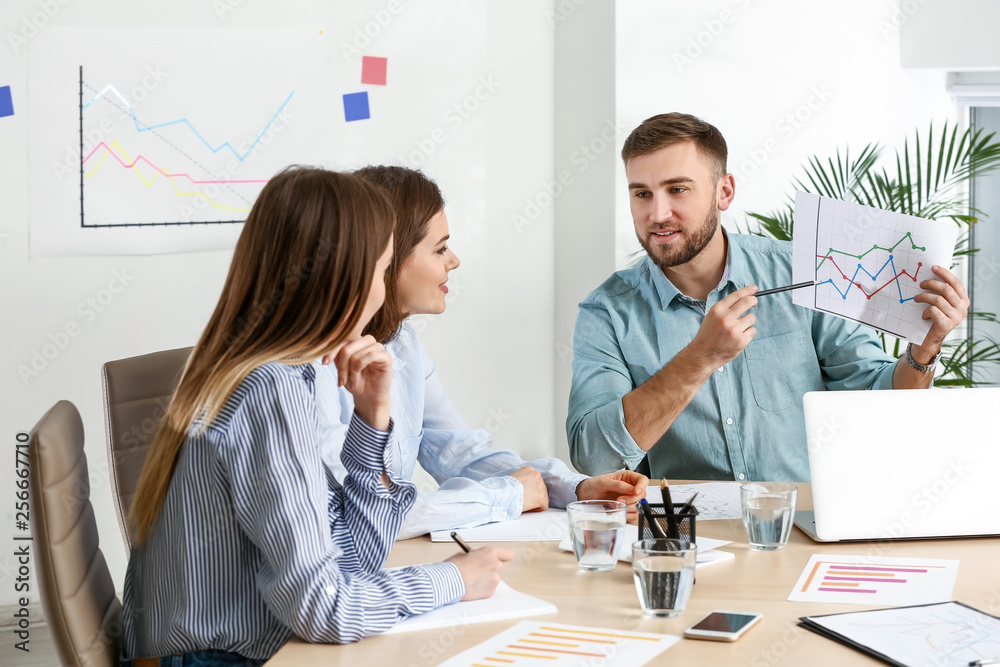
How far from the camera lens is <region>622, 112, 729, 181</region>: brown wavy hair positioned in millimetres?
1970

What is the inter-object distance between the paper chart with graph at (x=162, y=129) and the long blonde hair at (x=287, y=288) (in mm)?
1815

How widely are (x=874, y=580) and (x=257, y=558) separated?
0.72 meters

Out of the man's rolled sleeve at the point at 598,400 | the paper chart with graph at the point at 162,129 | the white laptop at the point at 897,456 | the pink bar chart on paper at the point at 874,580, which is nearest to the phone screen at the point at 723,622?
the pink bar chart on paper at the point at 874,580

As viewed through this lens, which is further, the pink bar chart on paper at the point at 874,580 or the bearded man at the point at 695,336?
the bearded man at the point at 695,336

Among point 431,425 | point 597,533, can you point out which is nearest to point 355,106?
point 431,425

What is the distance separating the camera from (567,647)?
87 centimetres

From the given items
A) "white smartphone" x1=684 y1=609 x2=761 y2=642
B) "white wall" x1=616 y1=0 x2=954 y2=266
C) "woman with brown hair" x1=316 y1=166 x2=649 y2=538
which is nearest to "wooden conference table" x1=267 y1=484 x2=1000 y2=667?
"white smartphone" x1=684 y1=609 x2=761 y2=642

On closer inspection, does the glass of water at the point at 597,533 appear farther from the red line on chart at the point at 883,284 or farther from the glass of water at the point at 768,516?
the red line on chart at the point at 883,284

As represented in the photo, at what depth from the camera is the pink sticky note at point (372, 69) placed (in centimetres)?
282

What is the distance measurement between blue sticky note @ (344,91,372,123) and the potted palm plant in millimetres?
1234

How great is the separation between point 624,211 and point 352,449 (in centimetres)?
179

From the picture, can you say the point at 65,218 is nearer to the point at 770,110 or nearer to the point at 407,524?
the point at 407,524

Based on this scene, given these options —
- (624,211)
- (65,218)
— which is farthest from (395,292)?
(65,218)

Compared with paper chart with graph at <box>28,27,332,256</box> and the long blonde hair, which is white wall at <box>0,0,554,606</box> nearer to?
paper chart with graph at <box>28,27,332,256</box>
